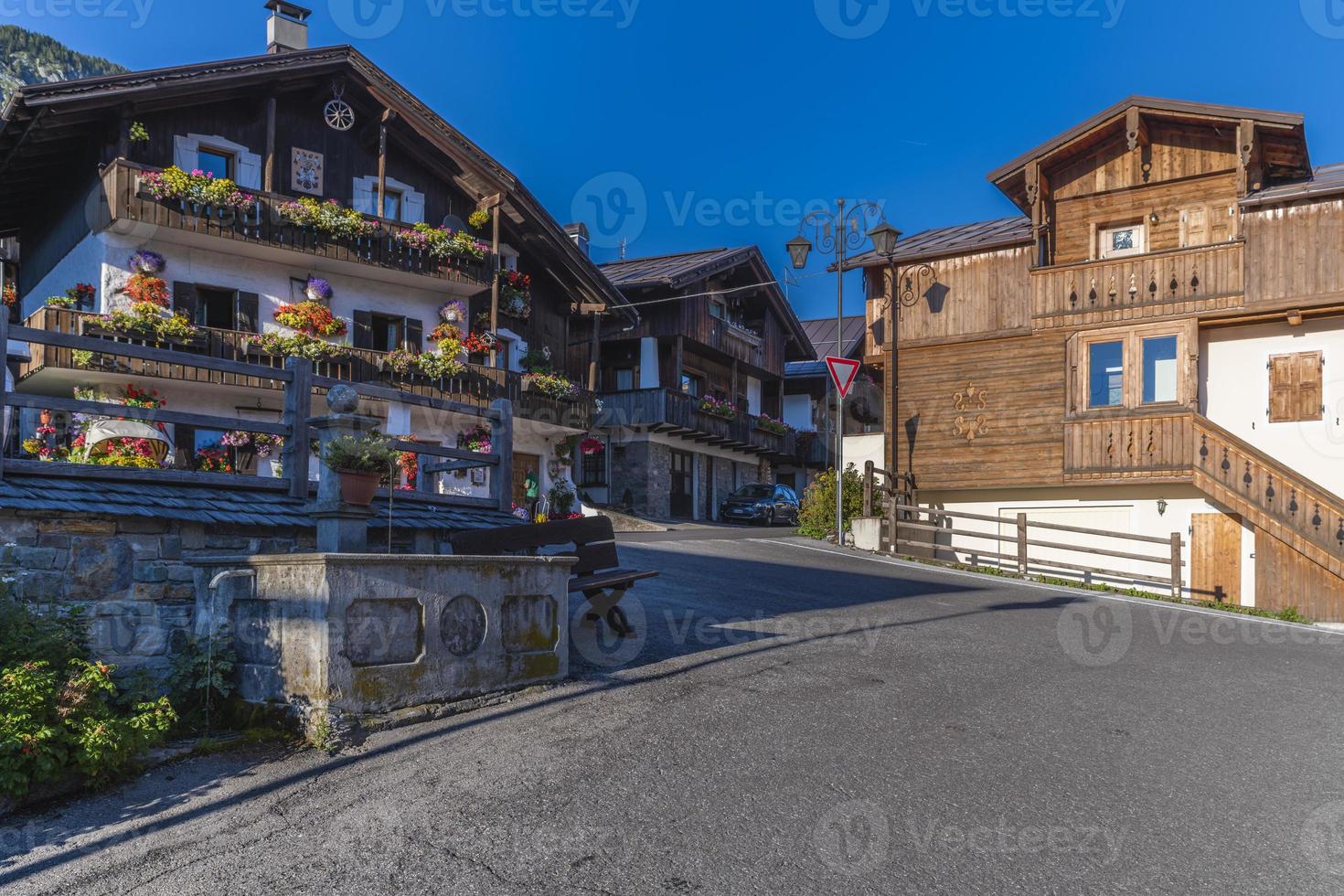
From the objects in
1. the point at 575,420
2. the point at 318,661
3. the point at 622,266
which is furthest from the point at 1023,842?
the point at 622,266

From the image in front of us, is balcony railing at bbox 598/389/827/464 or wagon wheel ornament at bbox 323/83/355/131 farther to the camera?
balcony railing at bbox 598/389/827/464

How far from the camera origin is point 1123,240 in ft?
76.3

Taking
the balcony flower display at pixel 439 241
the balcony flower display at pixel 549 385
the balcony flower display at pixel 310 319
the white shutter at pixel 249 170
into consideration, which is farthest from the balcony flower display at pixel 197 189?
the balcony flower display at pixel 549 385

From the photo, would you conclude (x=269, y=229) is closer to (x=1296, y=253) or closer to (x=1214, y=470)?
(x=1214, y=470)

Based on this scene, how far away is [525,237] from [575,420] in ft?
16.3

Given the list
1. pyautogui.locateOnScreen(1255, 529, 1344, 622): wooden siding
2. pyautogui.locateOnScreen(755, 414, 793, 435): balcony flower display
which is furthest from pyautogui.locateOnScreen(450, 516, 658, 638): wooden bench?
pyautogui.locateOnScreen(755, 414, 793, 435): balcony flower display

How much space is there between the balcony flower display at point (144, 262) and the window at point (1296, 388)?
21.5 metres

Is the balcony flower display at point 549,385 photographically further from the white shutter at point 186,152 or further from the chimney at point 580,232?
the chimney at point 580,232

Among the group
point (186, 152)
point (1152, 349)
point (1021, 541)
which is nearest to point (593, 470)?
point (186, 152)

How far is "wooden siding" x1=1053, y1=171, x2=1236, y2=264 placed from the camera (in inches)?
864

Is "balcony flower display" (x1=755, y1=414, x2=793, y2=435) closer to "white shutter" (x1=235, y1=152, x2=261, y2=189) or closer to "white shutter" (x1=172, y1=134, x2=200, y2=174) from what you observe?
"white shutter" (x1=235, y1=152, x2=261, y2=189)

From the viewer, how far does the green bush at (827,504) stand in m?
22.5

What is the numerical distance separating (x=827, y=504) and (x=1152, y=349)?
7.09m

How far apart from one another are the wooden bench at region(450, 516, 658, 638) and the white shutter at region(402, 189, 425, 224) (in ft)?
59.4
